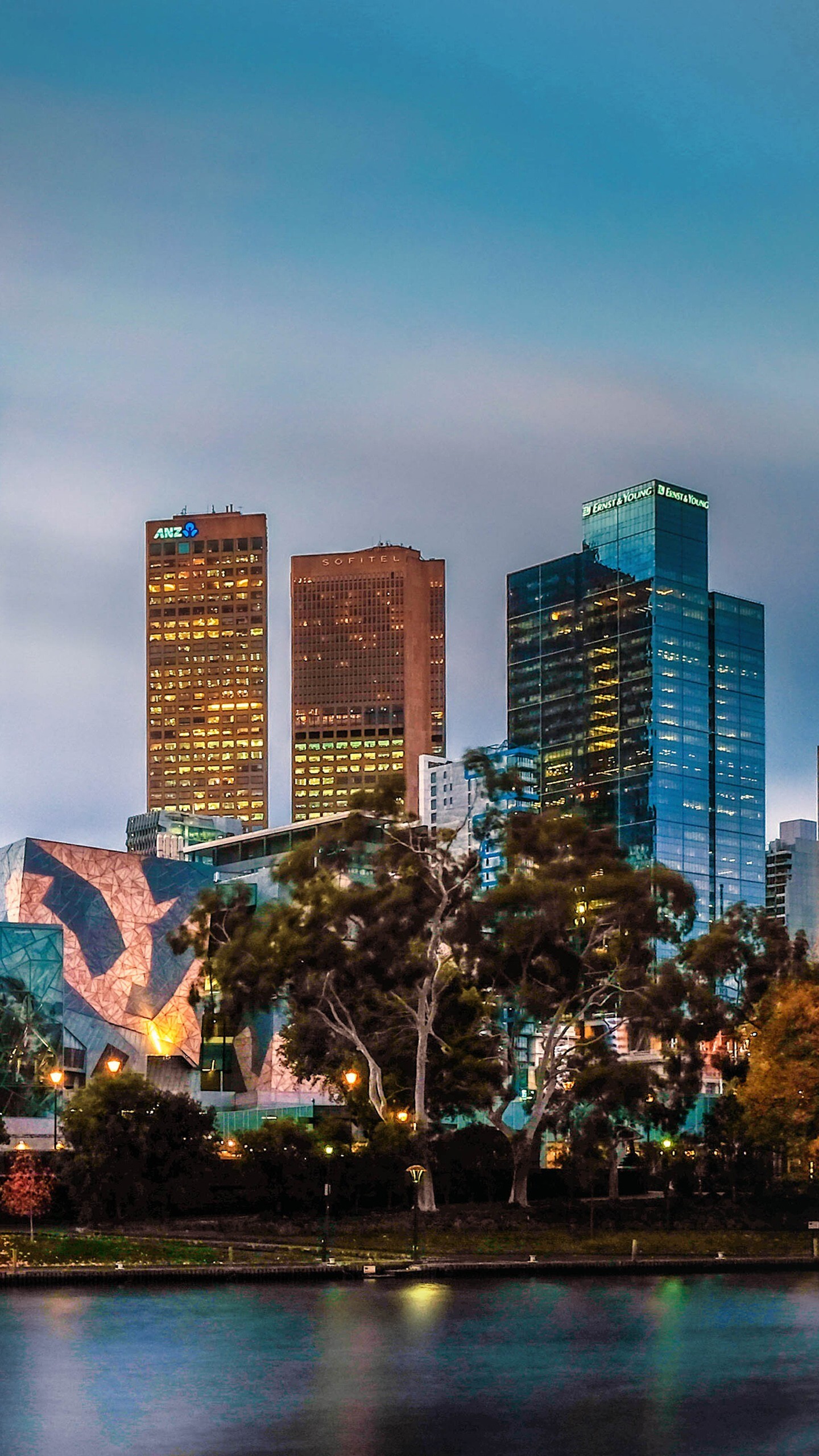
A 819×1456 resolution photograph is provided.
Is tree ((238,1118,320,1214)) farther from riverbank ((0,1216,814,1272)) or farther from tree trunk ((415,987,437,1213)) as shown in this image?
tree trunk ((415,987,437,1213))

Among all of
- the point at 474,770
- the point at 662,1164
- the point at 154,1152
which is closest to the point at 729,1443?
the point at 154,1152

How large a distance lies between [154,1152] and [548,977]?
16.3 metres

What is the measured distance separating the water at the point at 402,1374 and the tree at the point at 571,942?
28521 millimetres

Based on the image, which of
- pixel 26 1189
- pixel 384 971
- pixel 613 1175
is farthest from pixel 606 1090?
pixel 26 1189

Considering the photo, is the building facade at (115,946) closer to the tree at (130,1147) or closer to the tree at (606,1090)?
the tree at (130,1147)

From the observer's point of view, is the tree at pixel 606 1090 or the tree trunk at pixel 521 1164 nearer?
the tree at pixel 606 1090

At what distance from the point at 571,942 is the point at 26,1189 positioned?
23325 mm

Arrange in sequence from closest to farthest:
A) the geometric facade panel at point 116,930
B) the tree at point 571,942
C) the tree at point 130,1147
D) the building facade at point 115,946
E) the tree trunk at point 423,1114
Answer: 1. the tree at point 130,1147
2. the tree trunk at point 423,1114
3. the tree at point 571,942
4. the building facade at point 115,946
5. the geometric facade panel at point 116,930

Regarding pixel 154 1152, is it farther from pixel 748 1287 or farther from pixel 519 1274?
pixel 748 1287

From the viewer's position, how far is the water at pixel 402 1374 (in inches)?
1006

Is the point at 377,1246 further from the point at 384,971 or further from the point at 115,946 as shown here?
the point at 115,946

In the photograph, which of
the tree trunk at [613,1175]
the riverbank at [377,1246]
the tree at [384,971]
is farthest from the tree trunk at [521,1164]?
the tree trunk at [613,1175]

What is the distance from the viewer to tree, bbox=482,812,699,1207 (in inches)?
2992

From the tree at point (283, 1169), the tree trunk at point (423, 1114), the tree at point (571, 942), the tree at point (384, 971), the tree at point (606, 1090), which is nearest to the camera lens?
the tree at point (283, 1169)
